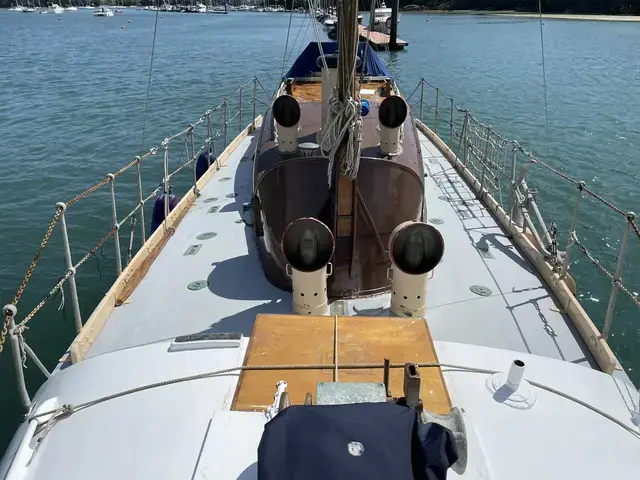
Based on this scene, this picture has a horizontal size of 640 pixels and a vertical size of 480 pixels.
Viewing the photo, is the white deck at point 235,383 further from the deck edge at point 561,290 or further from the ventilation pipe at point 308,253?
the ventilation pipe at point 308,253

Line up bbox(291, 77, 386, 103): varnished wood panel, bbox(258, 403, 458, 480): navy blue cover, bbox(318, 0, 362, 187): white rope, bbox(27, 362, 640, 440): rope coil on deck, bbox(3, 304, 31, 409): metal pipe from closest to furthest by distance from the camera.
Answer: bbox(258, 403, 458, 480): navy blue cover → bbox(27, 362, 640, 440): rope coil on deck → bbox(3, 304, 31, 409): metal pipe → bbox(318, 0, 362, 187): white rope → bbox(291, 77, 386, 103): varnished wood panel

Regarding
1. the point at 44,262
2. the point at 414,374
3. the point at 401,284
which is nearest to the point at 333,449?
the point at 414,374

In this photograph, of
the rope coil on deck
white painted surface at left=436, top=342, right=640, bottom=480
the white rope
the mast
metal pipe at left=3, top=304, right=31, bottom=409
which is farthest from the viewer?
the white rope

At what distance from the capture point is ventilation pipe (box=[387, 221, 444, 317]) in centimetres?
500

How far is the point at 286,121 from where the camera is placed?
637cm

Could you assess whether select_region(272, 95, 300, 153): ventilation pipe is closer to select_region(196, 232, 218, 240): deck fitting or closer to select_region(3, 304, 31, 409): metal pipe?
select_region(196, 232, 218, 240): deck fitting

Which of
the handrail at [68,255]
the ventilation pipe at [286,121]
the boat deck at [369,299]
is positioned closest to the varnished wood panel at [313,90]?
the handrail at [68,255]

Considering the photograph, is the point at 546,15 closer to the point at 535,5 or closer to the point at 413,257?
the point at 535,5

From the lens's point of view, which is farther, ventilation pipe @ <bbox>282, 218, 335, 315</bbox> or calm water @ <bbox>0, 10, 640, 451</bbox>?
calm water @ <bbox>0, 10, 640, 451</bbox>

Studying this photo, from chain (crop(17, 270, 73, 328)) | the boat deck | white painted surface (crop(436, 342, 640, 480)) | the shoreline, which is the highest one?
the shoreline

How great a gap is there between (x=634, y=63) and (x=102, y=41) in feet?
156

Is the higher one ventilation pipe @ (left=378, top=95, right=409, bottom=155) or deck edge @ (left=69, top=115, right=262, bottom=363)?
ventilation pipe @ (left=378, top=95, right=409, bottom=155)

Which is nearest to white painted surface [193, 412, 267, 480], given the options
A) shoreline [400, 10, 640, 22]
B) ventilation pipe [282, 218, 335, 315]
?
ventilation pipe [282, 218, 335, 315]

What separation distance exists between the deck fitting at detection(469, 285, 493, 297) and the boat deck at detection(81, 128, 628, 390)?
1cm
